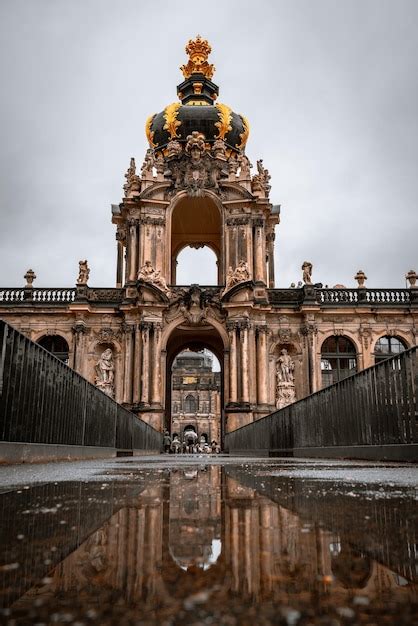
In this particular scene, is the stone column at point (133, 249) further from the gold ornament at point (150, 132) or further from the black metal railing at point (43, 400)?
the black metal railing at point (43, 400)

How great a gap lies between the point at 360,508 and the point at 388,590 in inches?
39.6

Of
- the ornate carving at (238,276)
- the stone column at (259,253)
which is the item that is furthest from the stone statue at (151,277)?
the stone column at (259,253)

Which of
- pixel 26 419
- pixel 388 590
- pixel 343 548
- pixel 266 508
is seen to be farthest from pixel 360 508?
pixel 26 419

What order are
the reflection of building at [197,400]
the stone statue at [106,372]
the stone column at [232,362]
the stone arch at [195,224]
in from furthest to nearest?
the reflection of building at [197,400]
the stone arch at [195,224]
the stone statue at [106,372]
the stone column at [232,362]

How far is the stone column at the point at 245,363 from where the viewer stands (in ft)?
79.8

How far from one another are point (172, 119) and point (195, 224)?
18.6ft

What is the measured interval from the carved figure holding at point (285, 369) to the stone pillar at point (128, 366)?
644cm

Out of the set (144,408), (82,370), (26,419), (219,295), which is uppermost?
(219,295)

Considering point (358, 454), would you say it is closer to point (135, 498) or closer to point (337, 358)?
point (135, 498)

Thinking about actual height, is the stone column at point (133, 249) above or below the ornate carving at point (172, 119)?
below

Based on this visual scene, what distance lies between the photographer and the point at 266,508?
68.9 inches

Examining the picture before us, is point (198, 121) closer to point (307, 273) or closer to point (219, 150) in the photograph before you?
point (219, 150)

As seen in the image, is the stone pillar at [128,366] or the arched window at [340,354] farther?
the arched window at [340,354]

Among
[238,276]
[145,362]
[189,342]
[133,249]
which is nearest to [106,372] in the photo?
[145,362]
